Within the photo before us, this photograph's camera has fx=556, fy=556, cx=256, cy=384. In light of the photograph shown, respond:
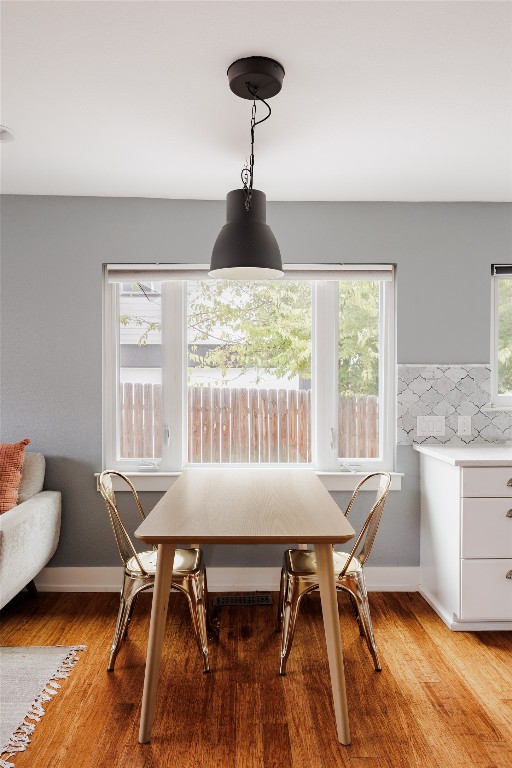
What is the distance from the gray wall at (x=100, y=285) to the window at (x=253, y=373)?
6.6 inches

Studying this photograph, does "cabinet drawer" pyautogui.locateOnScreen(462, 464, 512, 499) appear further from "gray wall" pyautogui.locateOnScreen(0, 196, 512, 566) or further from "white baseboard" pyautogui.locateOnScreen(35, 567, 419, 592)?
"white baseboard" pyautogui.locateOnScreen(35, 567, 419, 592)

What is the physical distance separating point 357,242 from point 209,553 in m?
2.12

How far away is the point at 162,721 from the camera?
2.09 meters

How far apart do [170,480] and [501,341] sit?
2.26m

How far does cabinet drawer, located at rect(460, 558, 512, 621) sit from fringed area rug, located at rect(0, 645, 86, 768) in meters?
1.91

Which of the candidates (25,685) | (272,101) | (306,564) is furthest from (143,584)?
(272,101)

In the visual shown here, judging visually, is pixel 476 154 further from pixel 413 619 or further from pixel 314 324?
pixel 413 619

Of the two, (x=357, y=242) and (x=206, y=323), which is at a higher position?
(x=357, y=242)

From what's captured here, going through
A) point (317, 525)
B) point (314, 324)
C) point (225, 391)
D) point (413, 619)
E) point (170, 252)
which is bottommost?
point (413, 619)

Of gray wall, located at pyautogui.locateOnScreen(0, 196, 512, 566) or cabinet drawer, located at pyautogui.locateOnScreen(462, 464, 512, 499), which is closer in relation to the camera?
cabinet drawer, located at pyautogui.locateOnScreen(462, 464, 512, 499)

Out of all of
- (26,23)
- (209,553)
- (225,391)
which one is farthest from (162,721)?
(26,23)

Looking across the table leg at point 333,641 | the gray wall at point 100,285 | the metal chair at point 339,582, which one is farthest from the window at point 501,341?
the table leg at point 333,641

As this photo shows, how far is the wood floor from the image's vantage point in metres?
1.91

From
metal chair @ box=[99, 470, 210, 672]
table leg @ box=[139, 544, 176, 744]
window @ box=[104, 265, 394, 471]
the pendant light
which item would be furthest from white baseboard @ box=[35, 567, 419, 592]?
the pendant light
